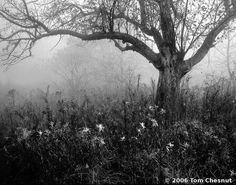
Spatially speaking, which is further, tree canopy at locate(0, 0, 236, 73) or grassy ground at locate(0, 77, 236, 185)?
tree canopy at locate(0, 0, 236, 73)

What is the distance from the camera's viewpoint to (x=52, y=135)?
107 inches

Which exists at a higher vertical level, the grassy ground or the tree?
the tree

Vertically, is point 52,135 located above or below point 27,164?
above

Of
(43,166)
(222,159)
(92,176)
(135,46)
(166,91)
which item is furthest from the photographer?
(135,46)

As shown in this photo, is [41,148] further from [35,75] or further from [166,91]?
[35,75]

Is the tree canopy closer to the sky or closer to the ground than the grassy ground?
closer to the sky

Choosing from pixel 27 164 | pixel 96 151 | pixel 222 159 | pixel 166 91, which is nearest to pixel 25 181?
pixel 27 164

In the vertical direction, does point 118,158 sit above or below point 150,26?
below

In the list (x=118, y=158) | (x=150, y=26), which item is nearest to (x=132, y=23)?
(x=150, y=26)

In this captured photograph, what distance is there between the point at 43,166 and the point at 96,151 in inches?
25.7

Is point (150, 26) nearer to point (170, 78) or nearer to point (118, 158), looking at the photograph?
point (170, 78)

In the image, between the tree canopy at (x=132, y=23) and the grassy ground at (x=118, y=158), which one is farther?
the tree canopy at (x=132, y=23)

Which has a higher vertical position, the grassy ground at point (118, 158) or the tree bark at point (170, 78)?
the tree bark at point (170, 78)

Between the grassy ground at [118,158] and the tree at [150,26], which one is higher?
the tree at [150,26]
